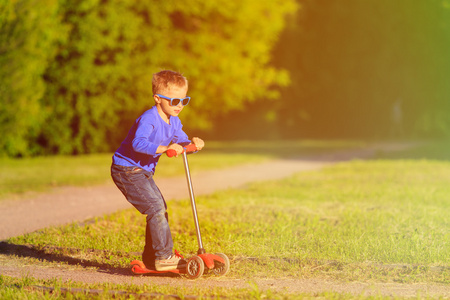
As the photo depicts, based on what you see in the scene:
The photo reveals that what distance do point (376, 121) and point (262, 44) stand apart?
19.8 metres

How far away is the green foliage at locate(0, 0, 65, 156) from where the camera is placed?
18625 mm

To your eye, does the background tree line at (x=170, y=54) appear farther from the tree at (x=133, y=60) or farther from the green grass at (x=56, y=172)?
the green grass at (x=56, y=172)

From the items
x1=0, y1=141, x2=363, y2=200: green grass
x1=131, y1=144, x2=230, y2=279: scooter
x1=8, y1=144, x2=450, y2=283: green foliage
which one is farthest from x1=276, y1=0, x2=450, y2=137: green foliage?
x1=131, y1=144, x2=230, y2=279: scooter

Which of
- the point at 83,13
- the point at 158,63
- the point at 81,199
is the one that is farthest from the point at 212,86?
the point at 81,199

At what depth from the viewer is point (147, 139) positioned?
17.3 ft

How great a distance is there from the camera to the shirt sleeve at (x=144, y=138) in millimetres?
5195

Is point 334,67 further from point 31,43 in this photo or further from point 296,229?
point 296,229

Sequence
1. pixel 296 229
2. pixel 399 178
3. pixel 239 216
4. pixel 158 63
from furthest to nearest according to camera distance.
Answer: pixel 158 63
pixel 399 178
pixel 239 216
pixel 296 229

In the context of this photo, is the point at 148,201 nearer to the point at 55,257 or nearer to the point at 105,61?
the point at 55,257

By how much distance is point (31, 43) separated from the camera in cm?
1906

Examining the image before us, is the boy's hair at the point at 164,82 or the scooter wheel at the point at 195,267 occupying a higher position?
the boy's hair at the point at 164,82

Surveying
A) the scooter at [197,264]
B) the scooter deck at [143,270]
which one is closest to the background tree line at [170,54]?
the scooter at [197,264]

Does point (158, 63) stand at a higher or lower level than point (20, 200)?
higher

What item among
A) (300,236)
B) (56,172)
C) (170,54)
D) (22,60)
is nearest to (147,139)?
(300,236)
